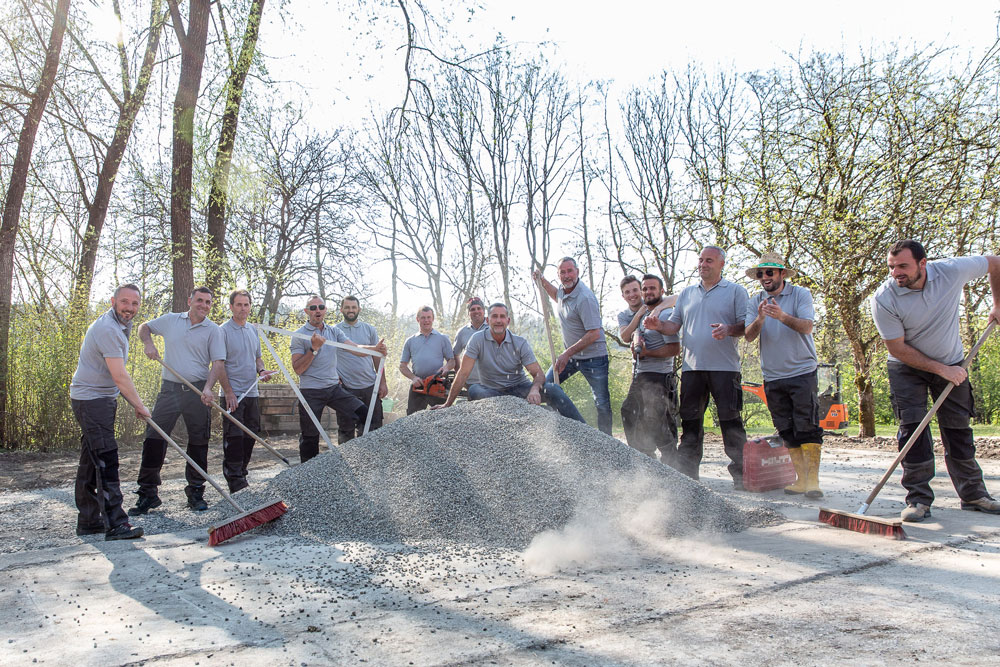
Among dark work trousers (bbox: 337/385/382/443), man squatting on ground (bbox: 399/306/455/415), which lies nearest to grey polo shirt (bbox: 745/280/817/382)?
man squatting on ground (bbox: 399/306/455/415)

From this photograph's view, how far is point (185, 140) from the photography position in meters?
9.77

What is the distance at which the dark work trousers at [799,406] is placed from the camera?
5.06 m

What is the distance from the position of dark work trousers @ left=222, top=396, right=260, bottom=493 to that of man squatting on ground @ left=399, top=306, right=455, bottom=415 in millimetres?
1698

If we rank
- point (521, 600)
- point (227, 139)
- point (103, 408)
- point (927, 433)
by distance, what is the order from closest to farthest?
point (521, 600) → point (927, 433) → point (103, 408) → point (227, 139)

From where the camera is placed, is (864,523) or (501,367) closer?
(864,523)

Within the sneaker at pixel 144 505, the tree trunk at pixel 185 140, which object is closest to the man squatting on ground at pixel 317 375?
the sneaker at pixel 144 505

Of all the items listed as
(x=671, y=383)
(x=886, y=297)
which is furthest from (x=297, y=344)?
(x=886, y=297)

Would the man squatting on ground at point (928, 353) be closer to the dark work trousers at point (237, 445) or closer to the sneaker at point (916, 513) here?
the sneaker at point (916, 513)

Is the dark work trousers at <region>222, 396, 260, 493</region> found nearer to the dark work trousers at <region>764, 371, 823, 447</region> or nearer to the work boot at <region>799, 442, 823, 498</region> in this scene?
the dark work trousers at <region>764, 371, 823, 447</region>

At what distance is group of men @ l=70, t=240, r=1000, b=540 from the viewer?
4.26m

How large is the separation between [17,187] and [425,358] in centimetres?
675

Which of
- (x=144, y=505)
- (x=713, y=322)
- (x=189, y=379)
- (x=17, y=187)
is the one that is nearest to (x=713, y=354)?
(x=713, y=322)

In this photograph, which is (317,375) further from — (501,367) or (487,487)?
(487,487)

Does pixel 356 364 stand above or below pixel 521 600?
above
